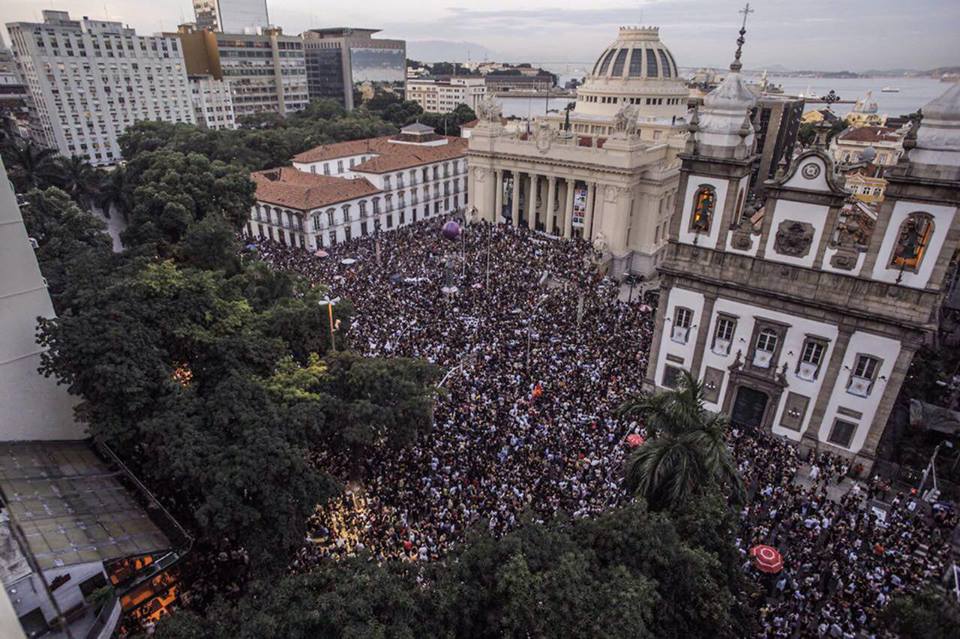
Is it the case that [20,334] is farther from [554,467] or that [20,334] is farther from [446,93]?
[446,93]

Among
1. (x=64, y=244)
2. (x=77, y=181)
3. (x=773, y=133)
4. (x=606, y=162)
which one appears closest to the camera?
(x=64, y=244)

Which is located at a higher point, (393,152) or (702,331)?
(393,152)

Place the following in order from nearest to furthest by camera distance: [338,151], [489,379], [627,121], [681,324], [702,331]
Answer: [702,331]
[681,324]
[489,379]
[627,121]
[338,151]

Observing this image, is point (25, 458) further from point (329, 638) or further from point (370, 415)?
point (329, 638)

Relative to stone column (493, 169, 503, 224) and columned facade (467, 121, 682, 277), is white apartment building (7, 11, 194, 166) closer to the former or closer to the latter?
columned facade (467, 121, 682, 277)

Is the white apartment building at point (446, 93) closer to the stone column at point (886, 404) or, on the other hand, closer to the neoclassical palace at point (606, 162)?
the neoclassical palace at point (606, 162)

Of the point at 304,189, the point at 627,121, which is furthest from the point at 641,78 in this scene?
the point at 304,189

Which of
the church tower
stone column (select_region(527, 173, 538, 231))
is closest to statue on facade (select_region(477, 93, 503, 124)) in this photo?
stone column (select_region(527, 173, 538, 231))
